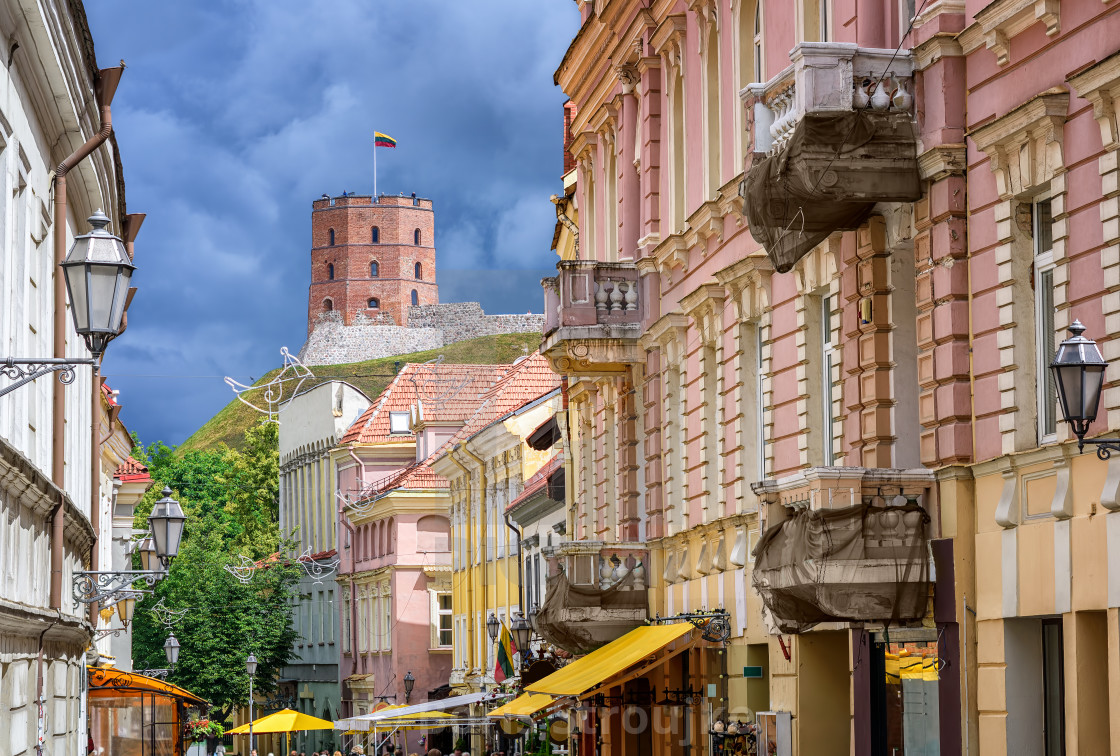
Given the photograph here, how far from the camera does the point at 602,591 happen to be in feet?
84.5

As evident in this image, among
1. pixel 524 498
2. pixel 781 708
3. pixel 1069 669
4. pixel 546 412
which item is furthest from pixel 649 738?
pixel 546 412

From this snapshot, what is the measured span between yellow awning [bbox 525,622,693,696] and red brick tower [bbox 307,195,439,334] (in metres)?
138

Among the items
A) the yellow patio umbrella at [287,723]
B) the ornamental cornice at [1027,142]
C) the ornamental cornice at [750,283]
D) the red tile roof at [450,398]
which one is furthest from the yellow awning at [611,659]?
the red tile roof at [450,398]

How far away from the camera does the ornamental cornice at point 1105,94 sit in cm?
1229

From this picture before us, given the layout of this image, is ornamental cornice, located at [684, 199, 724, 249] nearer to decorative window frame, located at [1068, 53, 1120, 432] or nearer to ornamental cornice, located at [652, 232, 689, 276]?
ornamental cornice, located at [652, 232, 689, 276]

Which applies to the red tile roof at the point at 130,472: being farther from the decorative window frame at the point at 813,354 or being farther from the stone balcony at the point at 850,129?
the stone balcony at the point at 850,129

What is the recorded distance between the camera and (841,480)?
15188 millimetres

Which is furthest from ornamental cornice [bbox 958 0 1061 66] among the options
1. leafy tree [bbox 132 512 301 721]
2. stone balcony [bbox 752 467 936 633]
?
leafy tree [bbox 132 512 301 721]

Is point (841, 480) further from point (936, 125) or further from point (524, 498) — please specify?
point (524, 498)

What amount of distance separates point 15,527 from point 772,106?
7143 millimetres

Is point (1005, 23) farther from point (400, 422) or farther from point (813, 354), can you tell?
point (400, 422)

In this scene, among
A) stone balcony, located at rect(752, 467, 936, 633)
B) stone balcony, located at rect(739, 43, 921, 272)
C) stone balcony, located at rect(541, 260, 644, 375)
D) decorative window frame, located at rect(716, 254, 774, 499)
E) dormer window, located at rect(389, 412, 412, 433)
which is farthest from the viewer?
dormer window, located at rect(389, 412, 412, 433)

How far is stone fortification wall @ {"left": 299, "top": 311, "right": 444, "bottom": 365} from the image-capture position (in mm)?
160750

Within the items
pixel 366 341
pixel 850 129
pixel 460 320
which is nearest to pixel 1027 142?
pixel 850 129
